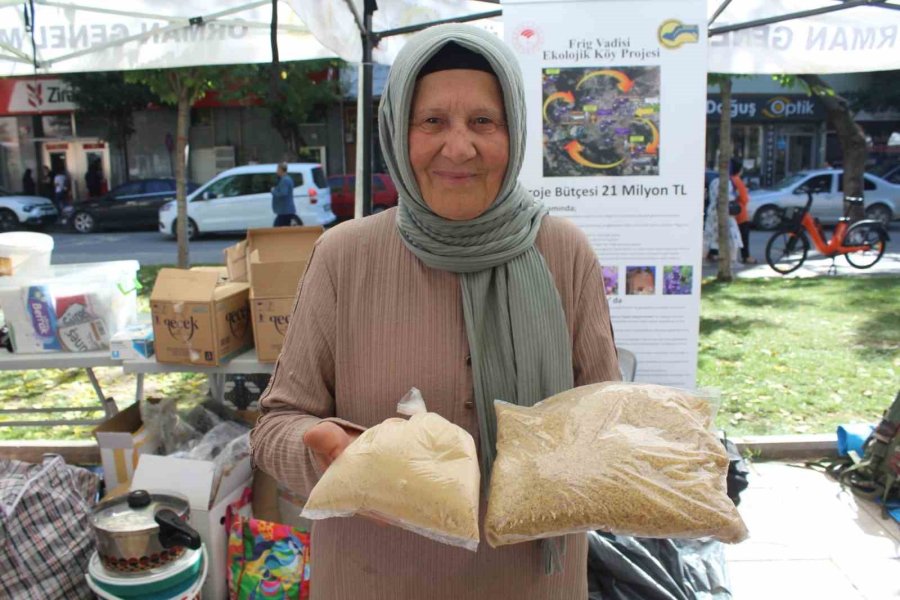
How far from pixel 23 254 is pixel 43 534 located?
1.58m

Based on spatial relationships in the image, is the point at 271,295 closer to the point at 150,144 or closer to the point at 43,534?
the point at 43,534

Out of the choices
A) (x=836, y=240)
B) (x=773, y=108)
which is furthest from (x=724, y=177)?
(x=773, y=108)

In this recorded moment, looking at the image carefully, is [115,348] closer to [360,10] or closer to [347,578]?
[360,10]

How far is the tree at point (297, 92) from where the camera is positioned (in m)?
17.6

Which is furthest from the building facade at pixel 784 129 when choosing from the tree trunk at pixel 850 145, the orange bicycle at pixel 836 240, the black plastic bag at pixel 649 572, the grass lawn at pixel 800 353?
the black plastic bag at pixel 649 572

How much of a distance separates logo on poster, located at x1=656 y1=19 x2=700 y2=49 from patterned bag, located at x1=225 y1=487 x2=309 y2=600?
8.87 feet

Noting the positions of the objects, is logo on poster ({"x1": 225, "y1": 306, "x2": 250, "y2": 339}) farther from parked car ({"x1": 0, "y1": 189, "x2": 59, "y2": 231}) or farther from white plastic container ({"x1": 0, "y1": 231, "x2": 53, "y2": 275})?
parked car ({"x1": 0, "y1": 189, "x2": 59, "y2": 231})

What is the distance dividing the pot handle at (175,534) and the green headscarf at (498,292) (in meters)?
1.50

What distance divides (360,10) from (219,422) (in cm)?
218

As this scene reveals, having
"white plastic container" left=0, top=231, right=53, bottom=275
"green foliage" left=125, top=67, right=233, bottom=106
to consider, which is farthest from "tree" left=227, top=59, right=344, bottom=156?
"white plastic container" left=0, top=231, right=53, bottom=275

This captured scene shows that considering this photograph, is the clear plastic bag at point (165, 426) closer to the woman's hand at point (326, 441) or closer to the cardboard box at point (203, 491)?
the cardboard box at point (203, 491)

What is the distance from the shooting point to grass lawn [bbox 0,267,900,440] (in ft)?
16.2

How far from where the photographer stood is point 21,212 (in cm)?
1861

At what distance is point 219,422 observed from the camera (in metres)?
3.38
